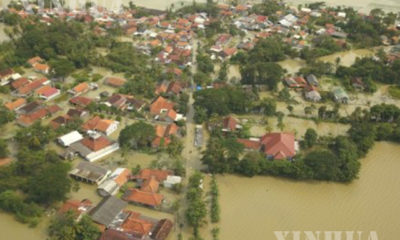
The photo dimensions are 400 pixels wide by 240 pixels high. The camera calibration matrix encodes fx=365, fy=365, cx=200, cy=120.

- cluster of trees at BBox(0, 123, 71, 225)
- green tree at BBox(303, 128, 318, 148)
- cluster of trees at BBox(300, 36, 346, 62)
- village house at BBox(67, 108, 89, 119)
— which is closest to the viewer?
cluster of trees at BBox(0, 123, 71, 225)

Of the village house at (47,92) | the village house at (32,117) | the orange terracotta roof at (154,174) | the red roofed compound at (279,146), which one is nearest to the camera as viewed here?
the orange terracotta roof at (154,174)

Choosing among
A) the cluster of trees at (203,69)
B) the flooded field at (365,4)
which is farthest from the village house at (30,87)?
the flooded field at (365,4)

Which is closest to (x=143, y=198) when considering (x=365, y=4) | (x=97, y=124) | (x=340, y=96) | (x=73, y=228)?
(x=73, y=228)

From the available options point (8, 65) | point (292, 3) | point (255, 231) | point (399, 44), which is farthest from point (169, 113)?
point (292, 3)

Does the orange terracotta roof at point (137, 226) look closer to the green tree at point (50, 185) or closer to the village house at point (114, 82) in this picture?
the green tree at point (50, 185)

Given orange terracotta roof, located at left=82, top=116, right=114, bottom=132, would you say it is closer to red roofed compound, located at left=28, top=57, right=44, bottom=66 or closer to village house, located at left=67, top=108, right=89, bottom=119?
village house, located at left=67, top=108, right=89, bottom=119

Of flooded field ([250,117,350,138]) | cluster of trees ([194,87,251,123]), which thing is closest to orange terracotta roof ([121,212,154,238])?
cluster of trees ([194,87,251,123])
